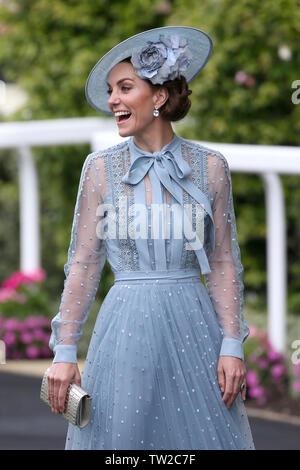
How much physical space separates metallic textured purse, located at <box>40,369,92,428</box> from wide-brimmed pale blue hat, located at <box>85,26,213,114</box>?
957mm

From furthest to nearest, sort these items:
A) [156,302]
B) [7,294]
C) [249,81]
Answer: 1. [7,294]
2. [249,81]
3. [156,302]

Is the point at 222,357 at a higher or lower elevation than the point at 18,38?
lower

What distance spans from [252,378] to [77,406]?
18.7 feet

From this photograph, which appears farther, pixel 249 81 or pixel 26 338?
pixel 26 338

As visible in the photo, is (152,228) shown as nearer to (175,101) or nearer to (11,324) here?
(175,101)

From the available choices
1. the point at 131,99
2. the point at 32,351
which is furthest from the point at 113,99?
the point at 32,351

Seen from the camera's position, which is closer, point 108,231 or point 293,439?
point 108,231

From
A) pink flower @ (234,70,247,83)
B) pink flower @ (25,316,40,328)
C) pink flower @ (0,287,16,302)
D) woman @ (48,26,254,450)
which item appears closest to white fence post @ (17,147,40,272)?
pink flower @ (0,287,16,302)

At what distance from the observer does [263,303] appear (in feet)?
40.3

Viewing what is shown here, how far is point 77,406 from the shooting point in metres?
3.56

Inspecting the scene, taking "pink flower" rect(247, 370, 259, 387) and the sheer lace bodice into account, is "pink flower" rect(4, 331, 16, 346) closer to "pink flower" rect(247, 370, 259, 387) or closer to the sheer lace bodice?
"pink flower" rect(247, 370, 259, 387)

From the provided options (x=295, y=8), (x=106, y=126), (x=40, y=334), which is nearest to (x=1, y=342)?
(x=40, y=334)
